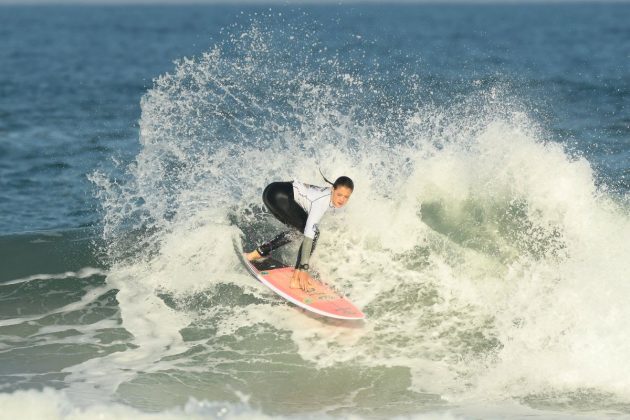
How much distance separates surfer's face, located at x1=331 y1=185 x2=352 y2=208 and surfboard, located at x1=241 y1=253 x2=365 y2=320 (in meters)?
1.15

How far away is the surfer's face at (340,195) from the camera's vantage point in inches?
353

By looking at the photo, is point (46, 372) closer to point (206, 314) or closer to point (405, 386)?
point (206, 314)

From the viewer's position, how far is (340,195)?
29.6 feet

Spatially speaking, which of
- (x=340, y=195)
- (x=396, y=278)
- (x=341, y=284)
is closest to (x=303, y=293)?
(x=341, y=284)

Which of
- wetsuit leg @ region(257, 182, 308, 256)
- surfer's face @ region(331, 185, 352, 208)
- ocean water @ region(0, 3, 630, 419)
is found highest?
surfer's face @ region(331, 185, 352, 208)

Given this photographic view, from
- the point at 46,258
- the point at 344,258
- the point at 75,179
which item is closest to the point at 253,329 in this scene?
the point at 344,258

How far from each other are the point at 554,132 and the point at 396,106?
3.57 m

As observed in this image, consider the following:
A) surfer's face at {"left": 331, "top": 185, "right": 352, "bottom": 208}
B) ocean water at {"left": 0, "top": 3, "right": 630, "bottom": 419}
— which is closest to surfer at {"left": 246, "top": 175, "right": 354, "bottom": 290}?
surfer's face at {"left": 331, "top": 185, "right": 352, "bottom": 208}

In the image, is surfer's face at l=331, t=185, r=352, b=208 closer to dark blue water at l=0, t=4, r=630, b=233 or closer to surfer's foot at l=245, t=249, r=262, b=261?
surfer's foot at l=245, t=249, r=262, b=261

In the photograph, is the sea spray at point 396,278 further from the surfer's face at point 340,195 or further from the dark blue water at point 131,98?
the dark blue water at point 131,98

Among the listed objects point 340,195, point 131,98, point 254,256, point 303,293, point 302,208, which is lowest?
point 303,293

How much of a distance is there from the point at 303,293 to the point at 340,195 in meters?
1.31

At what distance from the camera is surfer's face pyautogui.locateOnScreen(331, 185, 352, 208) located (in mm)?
8977

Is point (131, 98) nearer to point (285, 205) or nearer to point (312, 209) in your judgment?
point (285, 205)
